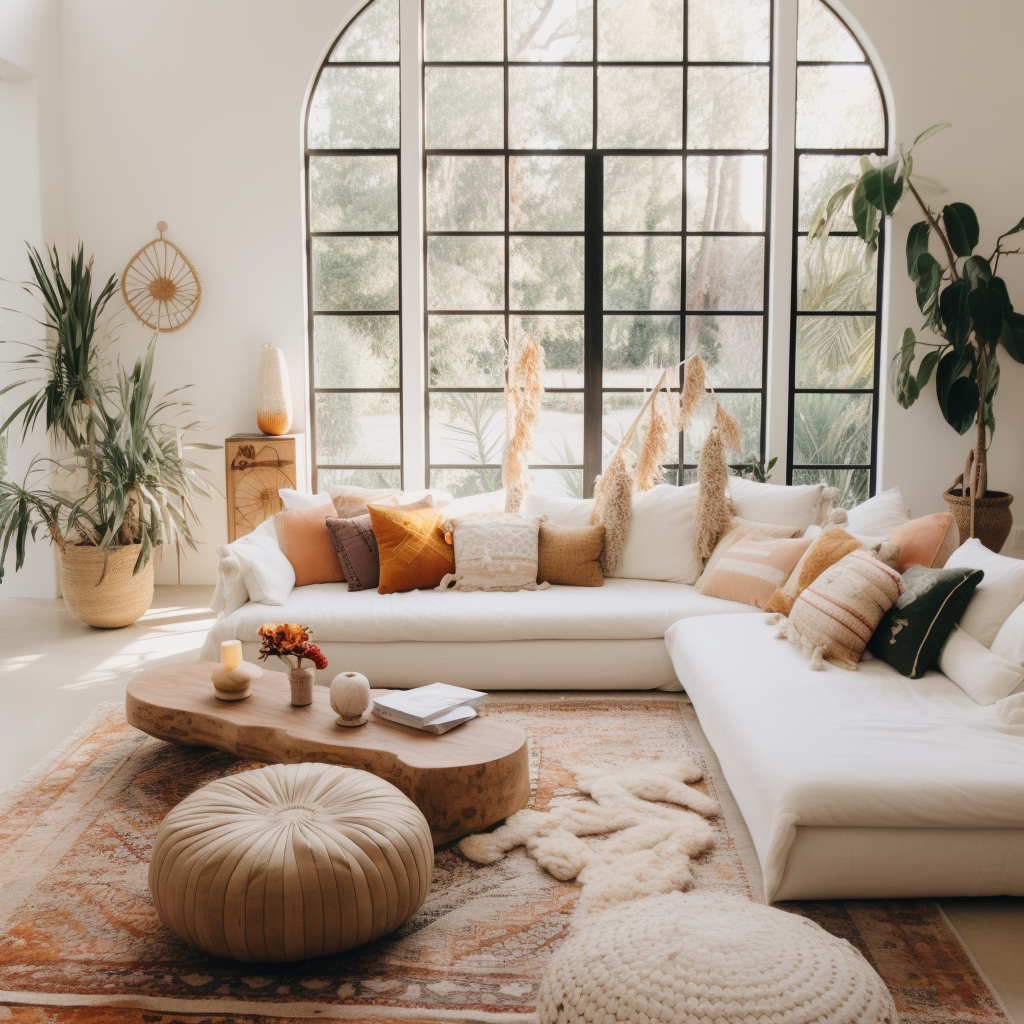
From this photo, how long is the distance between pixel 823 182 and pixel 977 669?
358 centimetres

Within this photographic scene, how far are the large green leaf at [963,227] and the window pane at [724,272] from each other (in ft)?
3.30

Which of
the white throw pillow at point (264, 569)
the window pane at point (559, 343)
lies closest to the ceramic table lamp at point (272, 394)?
the white throw pillow at point (264, 569)

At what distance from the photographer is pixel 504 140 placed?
5.56m

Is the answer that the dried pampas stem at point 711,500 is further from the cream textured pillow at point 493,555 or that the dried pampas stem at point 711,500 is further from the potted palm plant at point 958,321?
the potted palm plant at point 958,321

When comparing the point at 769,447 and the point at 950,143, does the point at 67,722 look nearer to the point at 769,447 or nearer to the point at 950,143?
the point at 769,447

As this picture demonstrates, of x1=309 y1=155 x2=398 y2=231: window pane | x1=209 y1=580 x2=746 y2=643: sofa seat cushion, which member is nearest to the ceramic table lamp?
x1=309 y1=155 x2=398 y2=231: window pane

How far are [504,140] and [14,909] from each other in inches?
180

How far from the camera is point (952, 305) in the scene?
4.99 metres

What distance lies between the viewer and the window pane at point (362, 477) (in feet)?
19.0

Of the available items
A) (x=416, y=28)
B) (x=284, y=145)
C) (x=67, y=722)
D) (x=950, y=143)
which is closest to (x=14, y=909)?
(x=67, y=722)

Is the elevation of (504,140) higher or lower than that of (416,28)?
lower

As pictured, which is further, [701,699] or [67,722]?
[67,722]

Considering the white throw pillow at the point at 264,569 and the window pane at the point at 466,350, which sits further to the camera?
the window pane at the point at 466,350

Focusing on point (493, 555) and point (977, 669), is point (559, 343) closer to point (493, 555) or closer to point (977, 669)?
point (493, 555)
